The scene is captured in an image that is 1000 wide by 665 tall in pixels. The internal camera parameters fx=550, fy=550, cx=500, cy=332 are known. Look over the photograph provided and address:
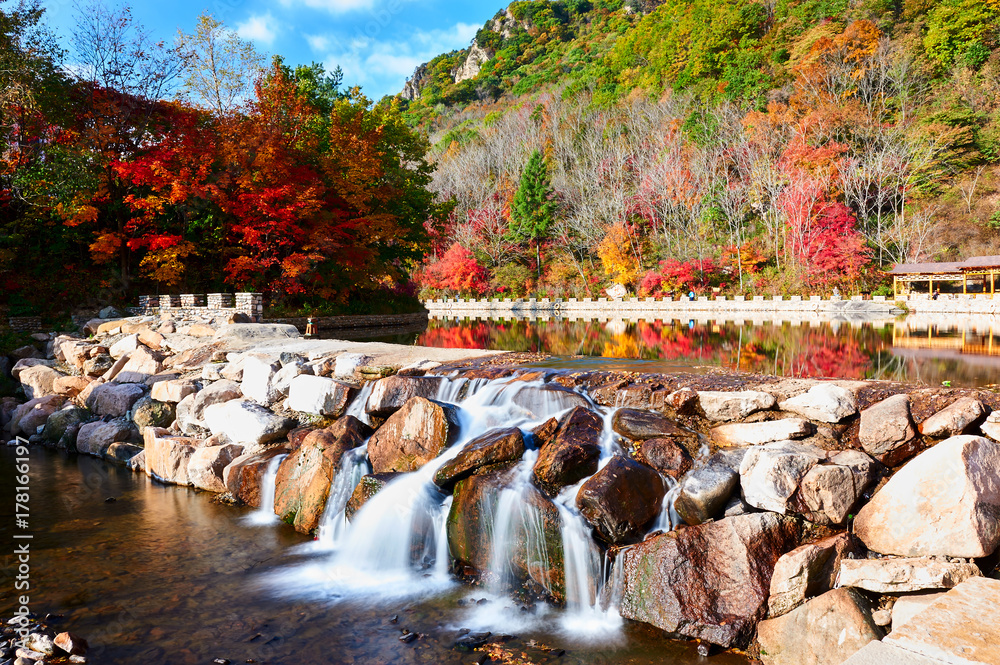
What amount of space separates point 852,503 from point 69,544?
777 cm

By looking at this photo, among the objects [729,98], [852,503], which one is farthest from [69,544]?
[729,98]

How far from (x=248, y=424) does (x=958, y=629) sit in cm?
799

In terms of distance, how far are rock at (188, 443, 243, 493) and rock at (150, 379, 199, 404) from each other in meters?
1.87

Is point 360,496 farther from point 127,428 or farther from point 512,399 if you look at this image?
point 127,428

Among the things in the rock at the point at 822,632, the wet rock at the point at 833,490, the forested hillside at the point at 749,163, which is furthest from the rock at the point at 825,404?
the forested hillside at the point at 749,163

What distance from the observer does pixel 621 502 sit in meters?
4.75

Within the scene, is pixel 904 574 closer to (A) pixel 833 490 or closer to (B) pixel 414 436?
(A) pixel 833 490

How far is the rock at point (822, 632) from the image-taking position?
3.46 m

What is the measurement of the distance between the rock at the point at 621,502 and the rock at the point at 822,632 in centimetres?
Answer: 118

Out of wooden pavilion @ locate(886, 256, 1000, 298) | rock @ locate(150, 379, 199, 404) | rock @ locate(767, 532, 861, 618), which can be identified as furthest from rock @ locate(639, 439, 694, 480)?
wooden pavilion @ locate(886, 256, 1000, 298)

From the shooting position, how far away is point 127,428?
9.78 meters

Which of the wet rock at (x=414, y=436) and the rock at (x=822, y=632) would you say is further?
the wet rock at (x=414, y=436)

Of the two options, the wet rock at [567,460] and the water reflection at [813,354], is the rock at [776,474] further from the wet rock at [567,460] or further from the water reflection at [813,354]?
the water reflection at [813,354]

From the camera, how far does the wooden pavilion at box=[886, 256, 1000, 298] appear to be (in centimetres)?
2690
